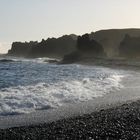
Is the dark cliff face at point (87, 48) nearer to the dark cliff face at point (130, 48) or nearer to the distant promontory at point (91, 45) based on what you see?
the distant promontory at point (91, 45)

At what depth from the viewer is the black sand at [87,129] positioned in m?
15.1

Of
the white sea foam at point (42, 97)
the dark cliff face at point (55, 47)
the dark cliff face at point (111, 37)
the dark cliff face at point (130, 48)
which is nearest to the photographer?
the white sea foam at point (42, 97)

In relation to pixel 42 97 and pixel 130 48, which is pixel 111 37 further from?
pixel 42 97

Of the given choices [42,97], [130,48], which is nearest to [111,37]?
[130,48]

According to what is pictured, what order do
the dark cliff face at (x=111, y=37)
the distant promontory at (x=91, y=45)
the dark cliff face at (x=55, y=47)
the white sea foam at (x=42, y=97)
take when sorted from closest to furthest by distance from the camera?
the white sea foam at (x=42, y=97), the distant promontory at (x=91, y=45), the dark cliff face at (x=111, y=37), the dark cliff face at (x=55, y=47)

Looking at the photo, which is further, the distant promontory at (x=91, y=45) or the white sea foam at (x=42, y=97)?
the distant promontory at (x=91, y=45)

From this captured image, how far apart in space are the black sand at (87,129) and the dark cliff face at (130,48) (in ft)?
301

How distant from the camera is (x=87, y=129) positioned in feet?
52.7

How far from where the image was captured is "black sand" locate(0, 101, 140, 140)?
15.1 metres

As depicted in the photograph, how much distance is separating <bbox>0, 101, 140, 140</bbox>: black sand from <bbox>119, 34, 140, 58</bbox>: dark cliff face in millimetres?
91876

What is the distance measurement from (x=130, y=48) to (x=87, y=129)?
9940cm

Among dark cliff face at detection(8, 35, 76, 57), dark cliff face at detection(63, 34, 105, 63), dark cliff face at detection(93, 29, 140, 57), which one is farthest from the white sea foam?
dark cliff face at detection(8, 35, 76, 57)

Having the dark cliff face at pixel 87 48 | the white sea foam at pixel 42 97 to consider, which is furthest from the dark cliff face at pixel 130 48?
the white sea foam at pixel 42 97

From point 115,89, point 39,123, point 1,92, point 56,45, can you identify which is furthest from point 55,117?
point 56,45
